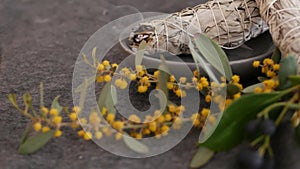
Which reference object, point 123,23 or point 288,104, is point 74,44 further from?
point 288,104

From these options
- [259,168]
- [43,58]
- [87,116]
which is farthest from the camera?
[43,58]

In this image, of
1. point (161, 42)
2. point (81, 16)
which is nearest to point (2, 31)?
point (81, 16)

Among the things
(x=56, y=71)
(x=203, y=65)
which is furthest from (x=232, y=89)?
(x=56, y=71)

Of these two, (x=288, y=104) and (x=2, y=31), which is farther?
(x=2, y=31)

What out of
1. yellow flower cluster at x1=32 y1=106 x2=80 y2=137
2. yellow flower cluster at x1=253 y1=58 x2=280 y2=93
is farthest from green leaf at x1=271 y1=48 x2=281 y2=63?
yellow flower cluster at x1=32 y1=106 x2=80 y2=137

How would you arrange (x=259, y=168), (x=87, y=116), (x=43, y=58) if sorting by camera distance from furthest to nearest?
(x=43, y=58)
(x=87, y=116)
(x=259, y=168)

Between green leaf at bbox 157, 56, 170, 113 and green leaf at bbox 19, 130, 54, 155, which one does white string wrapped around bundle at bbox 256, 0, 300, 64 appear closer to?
green leaf at bbox 157, 56, 170, 113

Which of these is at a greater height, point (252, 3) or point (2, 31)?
point (252, 3)

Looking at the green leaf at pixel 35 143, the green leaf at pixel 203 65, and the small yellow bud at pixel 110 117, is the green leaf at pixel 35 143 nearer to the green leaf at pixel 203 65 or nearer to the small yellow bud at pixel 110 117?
the small yellow bud at pixel 110 117
